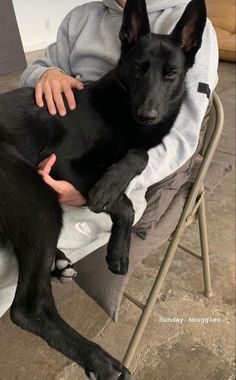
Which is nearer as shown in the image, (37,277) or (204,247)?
(37,277)

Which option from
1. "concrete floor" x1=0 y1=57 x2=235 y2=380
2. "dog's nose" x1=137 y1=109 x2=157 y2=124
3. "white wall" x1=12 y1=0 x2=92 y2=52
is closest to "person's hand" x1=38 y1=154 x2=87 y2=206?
"dog's nose" x1=137 y1=109 x2=157 y2=124

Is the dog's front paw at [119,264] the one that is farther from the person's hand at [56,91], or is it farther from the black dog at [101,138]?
the person's hand at [56,91]

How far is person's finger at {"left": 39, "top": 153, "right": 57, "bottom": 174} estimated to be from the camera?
98 centimetres

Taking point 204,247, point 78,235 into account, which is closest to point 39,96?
point 78,235

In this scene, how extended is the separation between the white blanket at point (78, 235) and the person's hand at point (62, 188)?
19mm

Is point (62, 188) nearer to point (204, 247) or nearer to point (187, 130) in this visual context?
point (187, 130)

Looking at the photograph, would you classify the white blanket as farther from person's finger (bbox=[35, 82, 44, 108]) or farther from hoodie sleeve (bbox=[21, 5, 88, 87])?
hoodie sleeve (bbox=[21, 5, 88, 87])

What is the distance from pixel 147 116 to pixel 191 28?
294mm

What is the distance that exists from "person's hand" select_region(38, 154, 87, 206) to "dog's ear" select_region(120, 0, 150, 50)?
1.35ft

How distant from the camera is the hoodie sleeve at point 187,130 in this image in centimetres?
109

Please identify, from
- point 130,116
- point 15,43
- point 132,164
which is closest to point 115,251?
point 132,164

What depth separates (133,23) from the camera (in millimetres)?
1069

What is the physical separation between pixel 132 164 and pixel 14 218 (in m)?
0.34

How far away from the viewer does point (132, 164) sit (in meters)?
1.02
